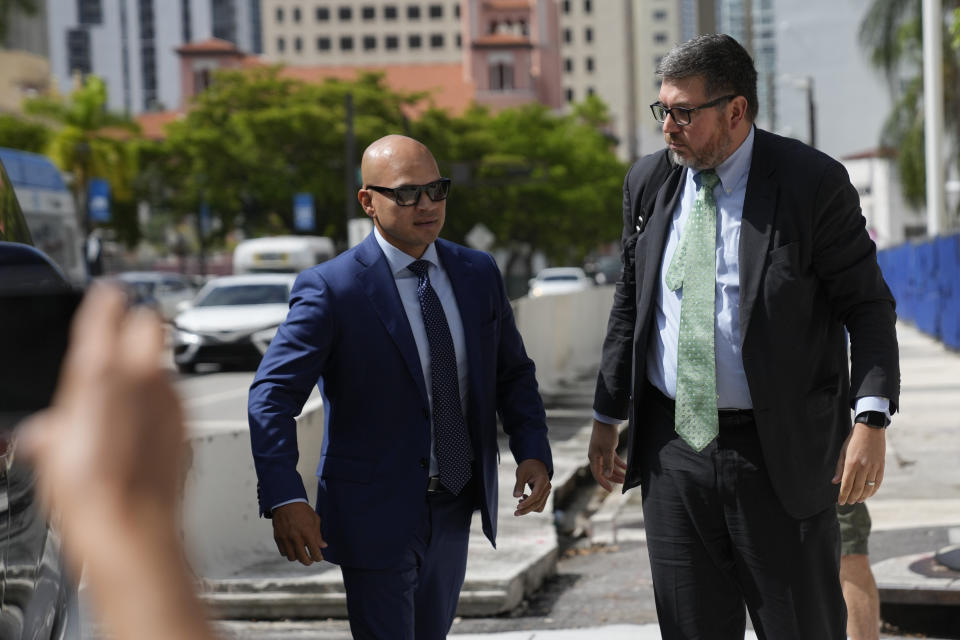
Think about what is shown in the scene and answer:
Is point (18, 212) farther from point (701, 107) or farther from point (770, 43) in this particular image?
point (770, 43)

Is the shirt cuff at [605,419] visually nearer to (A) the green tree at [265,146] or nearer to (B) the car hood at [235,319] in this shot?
(B) the car hood at [235,319]

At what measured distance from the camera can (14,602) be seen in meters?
2.18

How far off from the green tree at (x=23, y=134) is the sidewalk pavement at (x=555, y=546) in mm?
44119

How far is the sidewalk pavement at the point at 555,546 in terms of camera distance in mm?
6152

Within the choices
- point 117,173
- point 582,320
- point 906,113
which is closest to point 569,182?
point 117,173

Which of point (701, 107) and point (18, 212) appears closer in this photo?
point (18, 212)

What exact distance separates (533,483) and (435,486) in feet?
1.04

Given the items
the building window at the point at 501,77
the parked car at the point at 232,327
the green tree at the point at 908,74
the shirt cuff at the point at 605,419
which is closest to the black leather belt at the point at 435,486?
the shirt cuff at the point at 605,419

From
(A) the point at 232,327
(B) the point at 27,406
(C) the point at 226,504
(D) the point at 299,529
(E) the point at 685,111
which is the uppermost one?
(E) the point at 685,111

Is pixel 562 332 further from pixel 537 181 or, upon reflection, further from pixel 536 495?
pixel 537 181

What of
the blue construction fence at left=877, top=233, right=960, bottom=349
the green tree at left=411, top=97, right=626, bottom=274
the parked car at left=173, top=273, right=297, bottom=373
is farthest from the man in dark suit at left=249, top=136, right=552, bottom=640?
the green tree at left=411, top=97, right=626, bottom=274

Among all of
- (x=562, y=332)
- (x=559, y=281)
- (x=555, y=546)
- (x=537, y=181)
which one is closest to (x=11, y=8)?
(x=562, y=332)

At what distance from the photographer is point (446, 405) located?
3650mm

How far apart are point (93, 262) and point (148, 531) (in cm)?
2113
